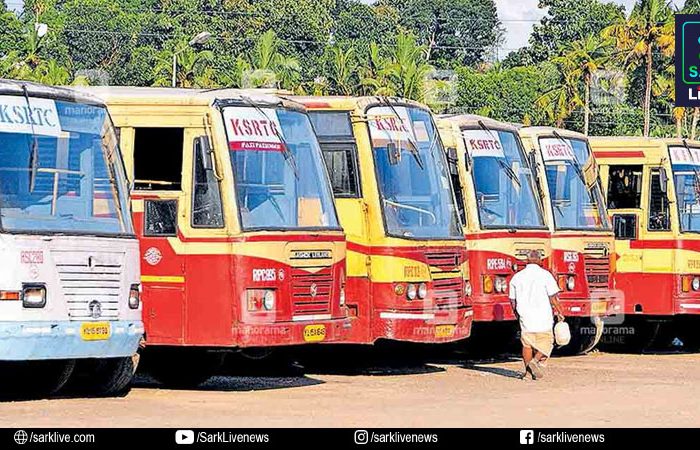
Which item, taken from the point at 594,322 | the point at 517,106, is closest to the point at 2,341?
the point at 594,322

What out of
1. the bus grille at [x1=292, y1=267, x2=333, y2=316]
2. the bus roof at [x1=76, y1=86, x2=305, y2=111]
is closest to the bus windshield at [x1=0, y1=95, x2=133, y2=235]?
the bus roof at [x1=76, y1=86, x2=305, y2=111]

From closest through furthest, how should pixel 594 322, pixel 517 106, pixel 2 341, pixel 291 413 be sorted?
pixel 2 341
pixel 291 413
pixel 594 322
pixel 517 106

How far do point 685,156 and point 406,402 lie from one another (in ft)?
33.1

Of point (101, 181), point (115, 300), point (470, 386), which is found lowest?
point (470, 386)

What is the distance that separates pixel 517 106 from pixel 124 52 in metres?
22.2

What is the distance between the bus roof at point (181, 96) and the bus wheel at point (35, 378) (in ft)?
8.90

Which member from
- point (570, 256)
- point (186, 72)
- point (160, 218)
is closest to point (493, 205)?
point (570, 256)

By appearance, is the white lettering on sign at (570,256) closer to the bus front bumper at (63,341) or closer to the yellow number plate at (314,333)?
the yellow number plate at (314,333)

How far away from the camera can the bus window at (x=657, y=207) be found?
25188 mm

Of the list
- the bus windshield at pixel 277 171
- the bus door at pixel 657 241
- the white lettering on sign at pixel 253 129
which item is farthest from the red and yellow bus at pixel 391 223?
the bus door at pixel 657 241

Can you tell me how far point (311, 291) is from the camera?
17375mm

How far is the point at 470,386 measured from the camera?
1919cm

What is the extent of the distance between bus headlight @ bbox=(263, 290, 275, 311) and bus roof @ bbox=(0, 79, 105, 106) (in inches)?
94.7

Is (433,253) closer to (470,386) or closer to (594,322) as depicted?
(470,386)
